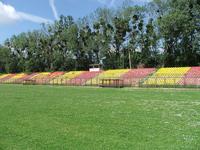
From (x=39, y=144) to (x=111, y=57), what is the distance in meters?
71.2

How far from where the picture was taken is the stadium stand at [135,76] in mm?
56919

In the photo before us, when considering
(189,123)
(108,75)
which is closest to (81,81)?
(108,75)

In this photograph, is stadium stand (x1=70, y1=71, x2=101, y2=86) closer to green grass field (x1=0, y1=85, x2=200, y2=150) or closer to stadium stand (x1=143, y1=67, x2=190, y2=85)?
stadium stand (x1=143, y1=67, x2=190, y2=85)

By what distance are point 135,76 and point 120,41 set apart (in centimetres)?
1904

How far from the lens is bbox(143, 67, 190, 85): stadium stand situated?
2051 inches

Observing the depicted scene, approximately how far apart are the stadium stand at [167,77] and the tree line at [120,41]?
9498mm

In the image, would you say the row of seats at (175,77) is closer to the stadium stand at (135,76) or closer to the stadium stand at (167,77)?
the stadium stand at (167,77)

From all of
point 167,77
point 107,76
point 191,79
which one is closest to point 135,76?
point 107,76

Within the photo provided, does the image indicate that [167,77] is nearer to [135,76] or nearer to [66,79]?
[135,76]

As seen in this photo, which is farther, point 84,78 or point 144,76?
point 84,78

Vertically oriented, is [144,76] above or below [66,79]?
above

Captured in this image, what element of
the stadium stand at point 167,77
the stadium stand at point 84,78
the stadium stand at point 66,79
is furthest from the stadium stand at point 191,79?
the stadium stand at point 66,79

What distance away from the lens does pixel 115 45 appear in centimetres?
8106

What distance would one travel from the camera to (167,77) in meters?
54.1
